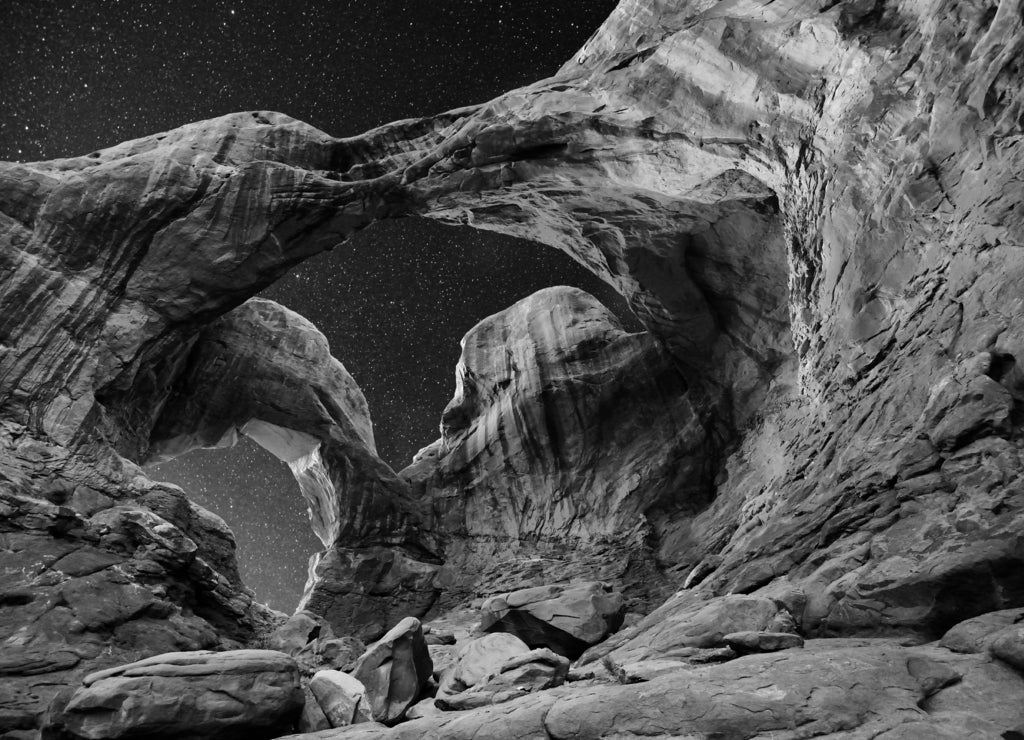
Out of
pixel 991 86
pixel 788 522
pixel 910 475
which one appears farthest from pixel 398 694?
pixel 991 86

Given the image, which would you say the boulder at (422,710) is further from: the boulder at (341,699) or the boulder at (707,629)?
the boulder at (707,629)

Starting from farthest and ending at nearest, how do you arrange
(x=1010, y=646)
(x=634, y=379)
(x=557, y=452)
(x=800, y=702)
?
(x=557, y=452), (x=634, y=379), (x=800, y=702), (x=1010, y=646)

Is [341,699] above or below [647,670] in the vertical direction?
below

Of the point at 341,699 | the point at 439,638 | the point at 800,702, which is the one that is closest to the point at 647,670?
the point at 800,702

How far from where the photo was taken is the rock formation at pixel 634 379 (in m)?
7.83

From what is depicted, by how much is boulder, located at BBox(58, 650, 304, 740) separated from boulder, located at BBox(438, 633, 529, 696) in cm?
217

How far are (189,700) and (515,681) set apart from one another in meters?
3.90

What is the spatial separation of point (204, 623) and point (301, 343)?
1179 centimetres

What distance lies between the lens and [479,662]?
35.9 ft

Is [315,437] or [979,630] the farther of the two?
→ [315,437]

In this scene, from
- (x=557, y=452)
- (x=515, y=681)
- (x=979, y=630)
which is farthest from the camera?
(x=557, y=452)

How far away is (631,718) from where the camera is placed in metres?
6.57

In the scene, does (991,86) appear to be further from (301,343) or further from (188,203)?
(301,343)

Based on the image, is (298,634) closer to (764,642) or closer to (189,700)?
(189,700)
